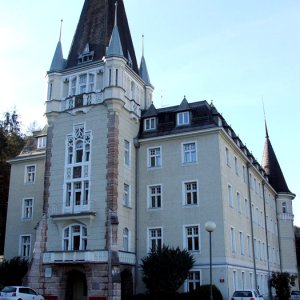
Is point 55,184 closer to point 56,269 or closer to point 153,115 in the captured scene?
point 56,269

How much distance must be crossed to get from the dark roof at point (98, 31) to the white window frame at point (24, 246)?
16163mm

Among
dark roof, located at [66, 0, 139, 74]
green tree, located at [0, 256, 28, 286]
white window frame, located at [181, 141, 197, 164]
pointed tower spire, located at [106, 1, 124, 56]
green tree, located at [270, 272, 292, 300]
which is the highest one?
dark roof, located at [66, 0, 139, 74]

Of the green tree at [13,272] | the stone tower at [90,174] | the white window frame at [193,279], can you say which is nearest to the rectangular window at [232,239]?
the white window frame at [193,279]

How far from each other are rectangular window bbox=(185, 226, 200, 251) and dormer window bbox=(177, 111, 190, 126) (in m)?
8.85

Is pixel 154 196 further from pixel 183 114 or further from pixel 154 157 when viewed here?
pixel 183 114

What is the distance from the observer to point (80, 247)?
33.5m

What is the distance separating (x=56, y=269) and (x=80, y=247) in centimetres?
244

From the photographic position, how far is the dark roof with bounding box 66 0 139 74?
39.8 m

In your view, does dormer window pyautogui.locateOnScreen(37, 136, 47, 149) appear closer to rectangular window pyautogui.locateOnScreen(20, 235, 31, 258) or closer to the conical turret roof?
the conical turret roof

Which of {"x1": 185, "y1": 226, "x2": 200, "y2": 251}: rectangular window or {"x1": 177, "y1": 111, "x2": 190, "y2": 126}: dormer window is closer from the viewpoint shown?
{"x1": 185, "y1": 226, "x2": 200, "y2": 251}: rectangular window

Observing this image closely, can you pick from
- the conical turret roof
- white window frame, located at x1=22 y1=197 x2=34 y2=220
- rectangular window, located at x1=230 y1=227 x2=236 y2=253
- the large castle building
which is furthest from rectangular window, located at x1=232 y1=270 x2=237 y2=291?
the conical turret roof

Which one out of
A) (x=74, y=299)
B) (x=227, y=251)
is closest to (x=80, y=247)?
(x=74, y=299)

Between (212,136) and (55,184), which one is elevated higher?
(212,136)

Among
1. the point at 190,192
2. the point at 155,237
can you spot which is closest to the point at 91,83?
the point at 190,192
